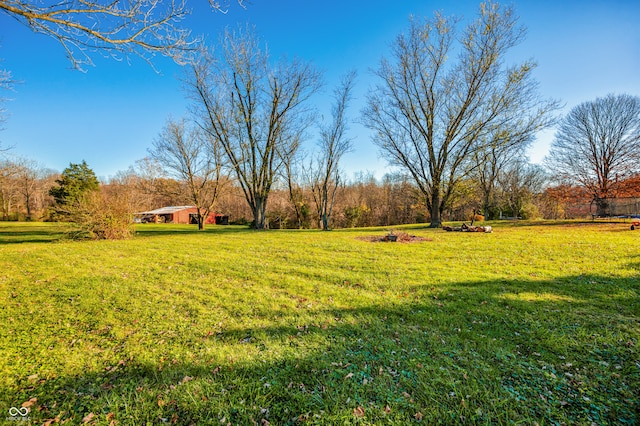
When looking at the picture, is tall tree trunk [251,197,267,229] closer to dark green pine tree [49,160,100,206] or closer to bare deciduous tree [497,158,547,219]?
dark green pine tree [49,160,100,206]

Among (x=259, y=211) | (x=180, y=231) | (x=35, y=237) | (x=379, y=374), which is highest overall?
(x=259, y=211)

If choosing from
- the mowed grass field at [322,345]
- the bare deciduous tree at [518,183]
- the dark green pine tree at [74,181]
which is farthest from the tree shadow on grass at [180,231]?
the bare deciduous tree at [518,183]

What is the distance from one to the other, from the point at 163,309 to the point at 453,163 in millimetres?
18744

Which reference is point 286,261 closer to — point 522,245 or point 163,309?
point 163,309

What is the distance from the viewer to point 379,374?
2873mm

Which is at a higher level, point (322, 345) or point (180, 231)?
point (180, 231)

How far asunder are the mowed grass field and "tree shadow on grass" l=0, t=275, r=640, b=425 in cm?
2

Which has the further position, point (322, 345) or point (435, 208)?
point (435, 208)

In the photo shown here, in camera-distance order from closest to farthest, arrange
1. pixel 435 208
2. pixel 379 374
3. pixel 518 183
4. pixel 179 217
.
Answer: pixel 379 374
pixel 435 208
pixel 518 183
pixel 179 217

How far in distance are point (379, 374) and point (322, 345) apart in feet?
2.86

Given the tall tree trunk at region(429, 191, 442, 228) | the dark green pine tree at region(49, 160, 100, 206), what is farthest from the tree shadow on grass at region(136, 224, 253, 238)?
the tall tree trunk at region(429, 191, 442, 228)

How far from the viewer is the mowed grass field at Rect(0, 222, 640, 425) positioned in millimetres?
2439

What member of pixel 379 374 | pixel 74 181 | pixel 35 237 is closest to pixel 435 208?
pixel 379 374

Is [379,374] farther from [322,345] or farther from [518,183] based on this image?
[518,183]
